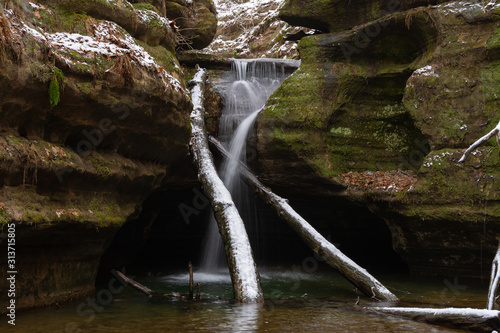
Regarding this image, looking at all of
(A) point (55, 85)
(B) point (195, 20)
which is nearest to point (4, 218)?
(A) point (55, 85)

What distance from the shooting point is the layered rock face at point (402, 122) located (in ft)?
27.2

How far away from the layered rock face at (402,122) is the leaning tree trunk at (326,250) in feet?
3.22

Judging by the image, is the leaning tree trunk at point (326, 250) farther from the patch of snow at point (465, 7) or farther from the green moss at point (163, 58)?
the patch of snow at point (465, 7)

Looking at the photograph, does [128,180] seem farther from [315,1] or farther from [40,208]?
[315,1]

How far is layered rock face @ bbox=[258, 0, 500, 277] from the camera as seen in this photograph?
27.2 feet

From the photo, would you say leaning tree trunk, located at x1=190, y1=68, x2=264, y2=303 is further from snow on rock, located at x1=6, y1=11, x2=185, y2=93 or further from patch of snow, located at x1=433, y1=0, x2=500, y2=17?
patch of snow, located at x1=433, y1=0, x2=500, y2=17

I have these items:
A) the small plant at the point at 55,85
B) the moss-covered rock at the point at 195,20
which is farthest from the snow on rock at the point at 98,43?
the moss-covered rock at the point at 195,20

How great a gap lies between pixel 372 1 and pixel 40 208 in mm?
8737

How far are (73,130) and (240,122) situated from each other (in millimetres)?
5693

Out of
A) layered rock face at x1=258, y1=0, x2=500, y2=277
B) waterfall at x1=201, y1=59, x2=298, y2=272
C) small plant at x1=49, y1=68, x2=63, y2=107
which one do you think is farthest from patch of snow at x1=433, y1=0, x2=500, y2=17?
small plant at x1=49, y1=68, x2=63, y2=107

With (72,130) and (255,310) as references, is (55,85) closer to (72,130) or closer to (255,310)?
(72,130)

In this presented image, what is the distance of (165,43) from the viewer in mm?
9469

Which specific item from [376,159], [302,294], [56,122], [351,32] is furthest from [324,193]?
[56,122]

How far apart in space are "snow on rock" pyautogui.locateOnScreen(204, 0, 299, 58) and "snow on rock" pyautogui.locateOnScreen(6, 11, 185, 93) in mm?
14516
